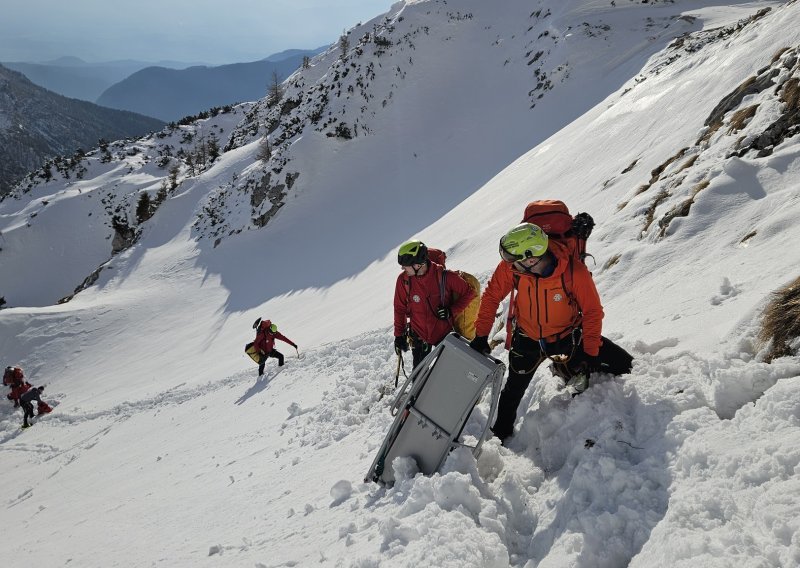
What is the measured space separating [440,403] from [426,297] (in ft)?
5.06

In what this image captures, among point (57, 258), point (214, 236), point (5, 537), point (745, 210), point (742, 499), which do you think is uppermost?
point (57, 258)

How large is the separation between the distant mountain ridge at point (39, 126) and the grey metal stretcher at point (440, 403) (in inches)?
5649

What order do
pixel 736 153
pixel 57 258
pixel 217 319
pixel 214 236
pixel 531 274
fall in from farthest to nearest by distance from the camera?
pixel 57 258, pixel 214 236, pixel 217 319, pixel 736 153, pixel 531 274

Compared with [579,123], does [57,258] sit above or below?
above

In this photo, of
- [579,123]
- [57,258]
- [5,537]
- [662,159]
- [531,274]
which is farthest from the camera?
[57,258]

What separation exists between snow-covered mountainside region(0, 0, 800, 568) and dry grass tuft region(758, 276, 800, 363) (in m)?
0.12

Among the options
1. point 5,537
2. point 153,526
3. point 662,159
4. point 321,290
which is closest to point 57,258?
point 321,290

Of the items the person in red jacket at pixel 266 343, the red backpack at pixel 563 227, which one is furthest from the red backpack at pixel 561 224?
the person in red jacket at pixel 266 343

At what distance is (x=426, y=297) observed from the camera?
225 inches

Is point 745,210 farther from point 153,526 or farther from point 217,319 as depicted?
point 217,319

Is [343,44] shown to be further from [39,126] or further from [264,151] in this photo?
[39,126]

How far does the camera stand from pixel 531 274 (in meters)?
4.00

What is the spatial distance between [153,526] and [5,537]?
193 inches

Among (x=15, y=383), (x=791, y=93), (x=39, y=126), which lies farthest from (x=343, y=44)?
(x=39, y=126)
